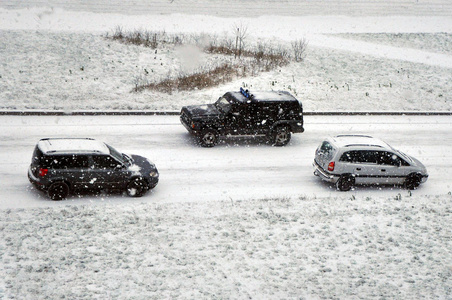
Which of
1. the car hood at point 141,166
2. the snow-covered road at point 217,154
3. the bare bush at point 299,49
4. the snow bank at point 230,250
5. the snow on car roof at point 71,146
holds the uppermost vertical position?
the bare bush at point 299,49

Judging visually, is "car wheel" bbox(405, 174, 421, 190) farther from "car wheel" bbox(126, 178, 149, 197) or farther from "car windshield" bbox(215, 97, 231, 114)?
"car wheel" bbox(126, 178, 149, 197)

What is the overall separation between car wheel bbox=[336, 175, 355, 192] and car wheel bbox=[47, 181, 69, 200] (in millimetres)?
7363

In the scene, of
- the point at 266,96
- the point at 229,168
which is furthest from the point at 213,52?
the point at 229,168

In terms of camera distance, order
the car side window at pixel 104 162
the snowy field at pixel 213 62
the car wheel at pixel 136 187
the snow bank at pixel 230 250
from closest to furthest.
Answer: the snow bank at pixel 230 250
the car side window at pixel 104 162
the car wheel at pixel 136 187
the snowy field at pixel 213 62

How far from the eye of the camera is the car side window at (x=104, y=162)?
14312mm

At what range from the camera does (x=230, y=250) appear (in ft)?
39.1

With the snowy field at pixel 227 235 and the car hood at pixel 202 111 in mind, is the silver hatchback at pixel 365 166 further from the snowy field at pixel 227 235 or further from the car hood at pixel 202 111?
the car hood at pixel 202 111

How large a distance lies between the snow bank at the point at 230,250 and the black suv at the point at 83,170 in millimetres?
754

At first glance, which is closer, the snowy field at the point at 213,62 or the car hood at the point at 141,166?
the car hood at the point at 141,166

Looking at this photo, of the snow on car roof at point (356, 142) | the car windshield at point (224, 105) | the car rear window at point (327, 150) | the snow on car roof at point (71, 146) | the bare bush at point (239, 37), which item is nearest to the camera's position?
the snow on car roof at point (71, 146)

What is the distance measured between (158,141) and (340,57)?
1351 cm

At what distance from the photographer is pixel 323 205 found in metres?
14.5

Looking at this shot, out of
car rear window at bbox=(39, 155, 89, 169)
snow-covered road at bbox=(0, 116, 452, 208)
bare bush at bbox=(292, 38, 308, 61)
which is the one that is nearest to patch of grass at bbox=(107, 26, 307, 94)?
bare bush at bbox=(292, 38, 308, 61)

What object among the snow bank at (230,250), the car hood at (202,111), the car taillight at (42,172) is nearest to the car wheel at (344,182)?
the snow bank at (230,250)
